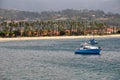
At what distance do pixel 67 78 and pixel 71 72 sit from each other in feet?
24.1

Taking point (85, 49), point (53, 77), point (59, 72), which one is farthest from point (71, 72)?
point (85, 49)

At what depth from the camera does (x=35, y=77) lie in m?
54.8

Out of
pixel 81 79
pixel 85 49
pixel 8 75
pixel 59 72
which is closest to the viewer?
pixel 81 79

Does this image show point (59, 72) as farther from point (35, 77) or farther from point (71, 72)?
point (35, 77)

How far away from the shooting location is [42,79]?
5272 centimetres

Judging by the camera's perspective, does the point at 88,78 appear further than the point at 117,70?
No

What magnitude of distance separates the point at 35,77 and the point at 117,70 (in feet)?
50.7

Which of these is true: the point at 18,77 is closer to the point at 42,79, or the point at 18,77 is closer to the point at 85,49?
the point at 42,79

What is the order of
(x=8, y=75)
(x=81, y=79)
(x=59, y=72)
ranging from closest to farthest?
(x=81, y=79)
(x=8, y=75)
(x=59, y=72)

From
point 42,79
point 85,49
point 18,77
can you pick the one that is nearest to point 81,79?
point 42,79

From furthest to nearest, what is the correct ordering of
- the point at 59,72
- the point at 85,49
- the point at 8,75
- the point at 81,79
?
1. the point at 85,49
2. the point at 59,72
3. the point at 8,75
4. the point at 81,79

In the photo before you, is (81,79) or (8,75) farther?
(8,75)

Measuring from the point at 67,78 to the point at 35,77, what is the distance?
4663 mm

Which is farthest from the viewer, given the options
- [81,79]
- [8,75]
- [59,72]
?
[59,72]
